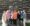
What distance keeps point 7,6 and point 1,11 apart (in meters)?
0.10

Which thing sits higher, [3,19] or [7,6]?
[7,6]

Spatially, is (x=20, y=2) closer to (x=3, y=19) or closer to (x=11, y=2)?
(x=11, y=2)

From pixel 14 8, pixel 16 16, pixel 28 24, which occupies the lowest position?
pixel 28 24

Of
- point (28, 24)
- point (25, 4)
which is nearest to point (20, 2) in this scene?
point (25, 4)

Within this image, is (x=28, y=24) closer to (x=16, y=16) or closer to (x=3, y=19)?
(x=16, y=16)

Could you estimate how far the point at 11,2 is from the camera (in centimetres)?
144

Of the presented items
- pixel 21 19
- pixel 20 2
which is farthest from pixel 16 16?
pixel 20 2

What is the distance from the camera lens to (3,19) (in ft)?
4.70

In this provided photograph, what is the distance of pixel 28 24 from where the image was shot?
57.6 inches

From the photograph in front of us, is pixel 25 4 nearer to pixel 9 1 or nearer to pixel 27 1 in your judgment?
pixel 27 1

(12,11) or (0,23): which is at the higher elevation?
(12,11)

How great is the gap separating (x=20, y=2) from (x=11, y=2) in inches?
4.8

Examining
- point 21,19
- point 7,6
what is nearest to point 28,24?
point 21,19

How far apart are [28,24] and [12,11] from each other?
28 centimetres
